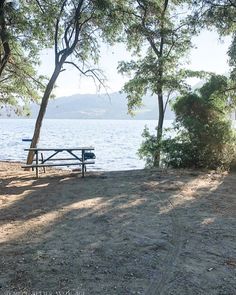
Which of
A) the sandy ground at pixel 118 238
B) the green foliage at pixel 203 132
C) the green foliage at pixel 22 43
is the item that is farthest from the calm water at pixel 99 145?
the sandy ground at pixel 118 238

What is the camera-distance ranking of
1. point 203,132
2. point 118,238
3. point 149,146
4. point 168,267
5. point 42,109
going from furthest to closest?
Answer: point 42,109, point 149,146, point 203,132, point 118,238, point 168,267

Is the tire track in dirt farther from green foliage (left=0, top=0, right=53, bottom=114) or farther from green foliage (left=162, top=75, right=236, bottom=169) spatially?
green foliage (left=0, top=0, right=53, bottom=114)

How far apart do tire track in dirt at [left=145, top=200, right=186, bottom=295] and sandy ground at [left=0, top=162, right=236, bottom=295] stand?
0.04 ft

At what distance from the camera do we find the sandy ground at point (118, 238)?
4.91 metres

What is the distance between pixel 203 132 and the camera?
14.4 m

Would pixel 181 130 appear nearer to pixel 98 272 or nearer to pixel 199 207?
pixel 199 207

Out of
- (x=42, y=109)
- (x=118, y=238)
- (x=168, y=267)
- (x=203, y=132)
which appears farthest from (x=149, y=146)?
(x=168, y=267)

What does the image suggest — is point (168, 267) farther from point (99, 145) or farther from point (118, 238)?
point (99, 145)

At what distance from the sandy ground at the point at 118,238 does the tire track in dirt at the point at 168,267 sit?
13 millimetres

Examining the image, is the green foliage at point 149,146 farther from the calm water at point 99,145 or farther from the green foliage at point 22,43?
the calm water at point 99,145

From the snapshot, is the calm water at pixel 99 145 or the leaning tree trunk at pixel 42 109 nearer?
the leaning tree trunk at pixel 42 109

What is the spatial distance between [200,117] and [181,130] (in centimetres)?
91

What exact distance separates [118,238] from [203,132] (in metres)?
8.77

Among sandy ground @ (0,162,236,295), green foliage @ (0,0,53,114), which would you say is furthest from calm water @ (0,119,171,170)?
sandy ground @ (0,162,236,295)
